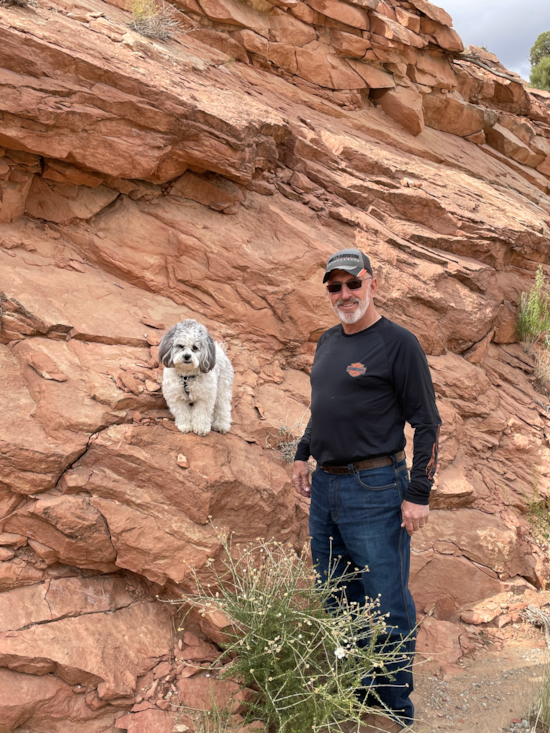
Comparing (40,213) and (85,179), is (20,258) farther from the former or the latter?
(85,179)

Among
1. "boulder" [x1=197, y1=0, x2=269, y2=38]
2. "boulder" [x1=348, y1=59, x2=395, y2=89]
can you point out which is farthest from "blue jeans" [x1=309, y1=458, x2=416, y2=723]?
"boulder" [x1=348, y1=59, x2=395, y2=89]

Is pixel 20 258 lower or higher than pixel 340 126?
lower

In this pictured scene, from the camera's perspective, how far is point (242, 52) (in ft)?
28.4

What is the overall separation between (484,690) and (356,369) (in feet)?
10.5

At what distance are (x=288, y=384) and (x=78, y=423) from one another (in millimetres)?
2751

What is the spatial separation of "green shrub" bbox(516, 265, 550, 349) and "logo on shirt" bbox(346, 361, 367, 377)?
6074mm

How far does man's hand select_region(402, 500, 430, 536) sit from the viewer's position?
11.2ft

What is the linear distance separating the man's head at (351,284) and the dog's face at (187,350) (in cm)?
122

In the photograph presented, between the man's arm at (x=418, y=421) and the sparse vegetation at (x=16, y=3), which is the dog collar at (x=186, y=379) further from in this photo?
the sparse vegetation at (x=16, y=3)

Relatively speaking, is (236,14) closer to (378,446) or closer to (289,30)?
(289,30)

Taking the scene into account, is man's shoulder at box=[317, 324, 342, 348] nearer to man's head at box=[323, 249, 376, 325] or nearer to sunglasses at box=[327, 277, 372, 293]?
man's head at box=[323, 249, 376, 325]

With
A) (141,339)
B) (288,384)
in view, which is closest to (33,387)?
(141,339)

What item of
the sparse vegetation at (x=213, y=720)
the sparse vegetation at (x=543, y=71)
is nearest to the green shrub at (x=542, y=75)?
the sparse vegetation at (x=543, y=71)

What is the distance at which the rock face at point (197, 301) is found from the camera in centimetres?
407
